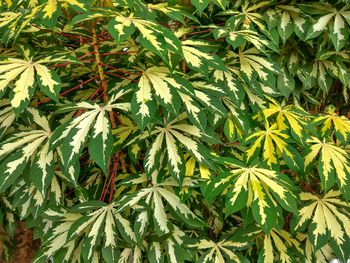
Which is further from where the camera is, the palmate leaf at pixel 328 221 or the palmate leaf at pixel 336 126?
the palmate leaf at pixel 336 126

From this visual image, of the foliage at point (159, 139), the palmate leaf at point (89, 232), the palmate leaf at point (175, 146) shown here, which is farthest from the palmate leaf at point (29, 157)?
the palmate leaf at point (175, 146)

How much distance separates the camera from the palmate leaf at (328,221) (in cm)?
117

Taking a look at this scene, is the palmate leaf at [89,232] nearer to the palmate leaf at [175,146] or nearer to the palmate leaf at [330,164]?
the palmate leaf at [175,146]

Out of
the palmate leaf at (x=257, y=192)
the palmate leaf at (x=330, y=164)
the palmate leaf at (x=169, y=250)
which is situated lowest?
the palmate leaf at (x=169, y=250)

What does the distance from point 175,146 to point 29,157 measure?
342 mm

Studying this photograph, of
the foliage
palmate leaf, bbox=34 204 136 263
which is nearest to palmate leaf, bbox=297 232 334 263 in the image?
the foliage

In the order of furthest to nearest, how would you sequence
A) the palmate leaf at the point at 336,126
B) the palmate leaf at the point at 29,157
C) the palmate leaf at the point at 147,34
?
the palmate leaf at the point at 336,126
the palmate leaf at the point at 29,157
the palmate leaf at the point at 147,34

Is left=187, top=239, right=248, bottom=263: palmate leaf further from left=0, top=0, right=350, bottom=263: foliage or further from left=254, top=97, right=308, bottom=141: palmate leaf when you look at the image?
left=254, top=97, right=308, bottom=141: palmate leaf

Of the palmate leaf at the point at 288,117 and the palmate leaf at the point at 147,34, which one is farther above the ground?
the palmate leaf at the point at 147,34

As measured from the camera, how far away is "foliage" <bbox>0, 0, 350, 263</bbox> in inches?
36.8

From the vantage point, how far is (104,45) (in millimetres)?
1207

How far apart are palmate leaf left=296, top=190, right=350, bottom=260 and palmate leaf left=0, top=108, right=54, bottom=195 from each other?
69cm

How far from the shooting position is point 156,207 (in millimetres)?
1026

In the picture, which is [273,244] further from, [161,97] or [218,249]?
[161,97]
